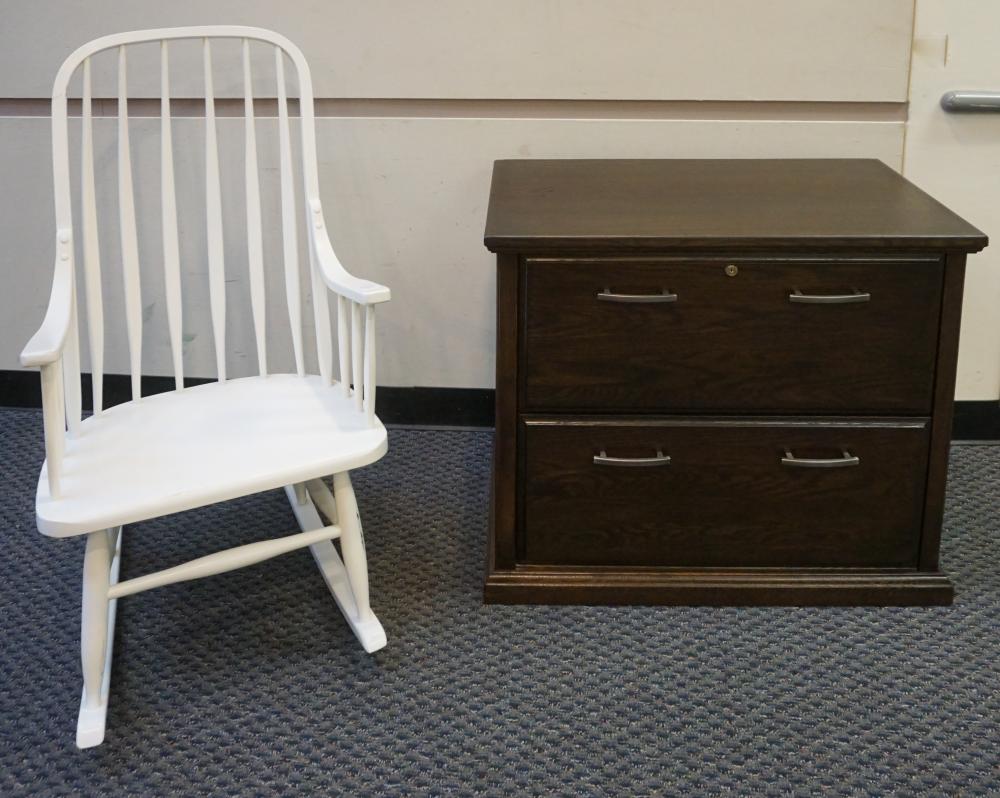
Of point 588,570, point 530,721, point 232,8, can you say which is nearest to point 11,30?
point 232,8

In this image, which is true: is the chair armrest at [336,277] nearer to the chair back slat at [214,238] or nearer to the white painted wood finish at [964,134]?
the chair back slat at [214,238]

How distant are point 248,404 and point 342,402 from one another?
148mm

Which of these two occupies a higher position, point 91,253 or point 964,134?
point 964,134

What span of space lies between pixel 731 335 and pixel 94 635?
0.97 meters

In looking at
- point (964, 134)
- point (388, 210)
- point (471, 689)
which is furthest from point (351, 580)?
point (964, 134)

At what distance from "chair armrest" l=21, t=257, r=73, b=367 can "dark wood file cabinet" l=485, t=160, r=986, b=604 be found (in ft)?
1.96

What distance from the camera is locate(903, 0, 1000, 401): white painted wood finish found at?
204 cm

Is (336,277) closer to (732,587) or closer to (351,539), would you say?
(351,539)

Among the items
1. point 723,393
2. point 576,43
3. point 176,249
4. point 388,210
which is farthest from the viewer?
point 388,210

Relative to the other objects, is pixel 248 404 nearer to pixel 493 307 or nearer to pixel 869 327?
pixel 493 307

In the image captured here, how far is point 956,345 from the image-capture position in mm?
1656

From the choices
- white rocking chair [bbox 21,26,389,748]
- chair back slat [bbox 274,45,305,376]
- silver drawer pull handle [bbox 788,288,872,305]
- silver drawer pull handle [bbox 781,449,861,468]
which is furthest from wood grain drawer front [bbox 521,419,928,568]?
chair back slat [bbox 274,45,305,376]

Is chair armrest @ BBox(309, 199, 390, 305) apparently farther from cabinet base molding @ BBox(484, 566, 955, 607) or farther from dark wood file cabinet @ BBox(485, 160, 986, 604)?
cabinet base molding @ BBox(484, 566, 955, 607)

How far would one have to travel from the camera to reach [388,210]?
2232 millimetres
